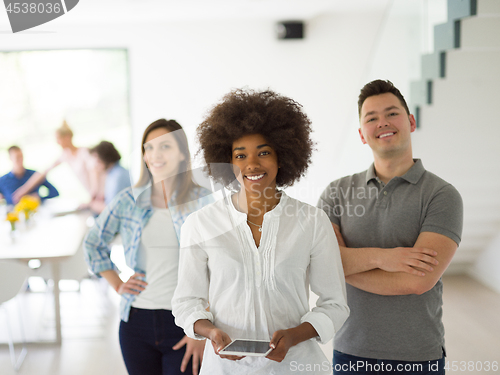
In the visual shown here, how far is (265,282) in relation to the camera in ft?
3.64

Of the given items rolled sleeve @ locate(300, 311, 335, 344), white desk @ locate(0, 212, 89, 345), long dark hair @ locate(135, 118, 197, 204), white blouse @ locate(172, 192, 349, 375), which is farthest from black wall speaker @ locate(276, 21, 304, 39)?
rolled sleeve @ locate(300, 311, 335, 344)

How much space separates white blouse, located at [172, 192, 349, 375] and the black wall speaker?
426 centimetres

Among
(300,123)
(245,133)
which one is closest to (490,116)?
(300,123)

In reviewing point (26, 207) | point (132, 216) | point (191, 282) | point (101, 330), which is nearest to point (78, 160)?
point (26, 207)

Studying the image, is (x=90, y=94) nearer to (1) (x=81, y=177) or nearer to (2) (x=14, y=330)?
(1) (x=81, y=177)

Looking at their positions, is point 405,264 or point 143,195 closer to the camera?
point 405,264

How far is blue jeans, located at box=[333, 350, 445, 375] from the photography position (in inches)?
53.1

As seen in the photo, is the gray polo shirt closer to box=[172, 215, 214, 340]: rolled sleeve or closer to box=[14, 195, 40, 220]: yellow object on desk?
box=[172, 215, 214, 340]: rolled sleeve

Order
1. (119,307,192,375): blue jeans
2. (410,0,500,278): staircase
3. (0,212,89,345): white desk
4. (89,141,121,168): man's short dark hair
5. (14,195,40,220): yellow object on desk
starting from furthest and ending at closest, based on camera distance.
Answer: (89,141,121,168): man's short dark hair, (14,195,40,220): yellow object on desk, (0,212,89,345): white desk, (410,0,500,278): staircase, (119,307,192,375): blue jeans

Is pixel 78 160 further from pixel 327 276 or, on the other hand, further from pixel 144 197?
pixel 327 276

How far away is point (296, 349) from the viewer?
3.65 feet

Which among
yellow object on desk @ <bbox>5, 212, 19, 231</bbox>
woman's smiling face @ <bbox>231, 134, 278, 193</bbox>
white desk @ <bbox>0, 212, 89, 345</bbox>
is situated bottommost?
white desk @ <bbox>0, 212, 89, 345</bbox>

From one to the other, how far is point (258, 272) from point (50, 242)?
7.75 ft

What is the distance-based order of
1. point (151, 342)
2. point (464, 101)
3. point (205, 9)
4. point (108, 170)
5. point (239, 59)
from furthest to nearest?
point (239, 59) → point (205, 9) → point (108, 170) → point (464, 101) → point (151, 342)
